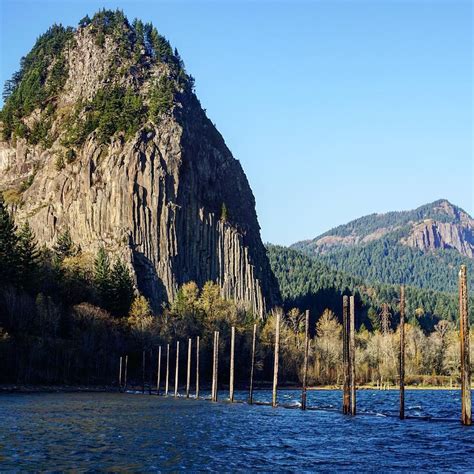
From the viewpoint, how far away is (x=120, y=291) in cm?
14500

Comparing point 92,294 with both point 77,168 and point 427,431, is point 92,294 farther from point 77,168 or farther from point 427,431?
point 427,431

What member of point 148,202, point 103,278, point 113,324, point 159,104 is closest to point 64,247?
point 148,202

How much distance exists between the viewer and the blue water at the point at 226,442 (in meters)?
31.0

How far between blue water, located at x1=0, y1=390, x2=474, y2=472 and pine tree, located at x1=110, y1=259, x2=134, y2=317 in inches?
3278

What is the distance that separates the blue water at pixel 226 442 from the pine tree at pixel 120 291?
273 feet

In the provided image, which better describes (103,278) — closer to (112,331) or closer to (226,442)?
(112,331)

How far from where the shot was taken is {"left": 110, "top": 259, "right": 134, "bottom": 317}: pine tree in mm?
143375

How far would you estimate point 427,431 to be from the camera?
150 feet

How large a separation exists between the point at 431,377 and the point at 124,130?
93068 millimetres

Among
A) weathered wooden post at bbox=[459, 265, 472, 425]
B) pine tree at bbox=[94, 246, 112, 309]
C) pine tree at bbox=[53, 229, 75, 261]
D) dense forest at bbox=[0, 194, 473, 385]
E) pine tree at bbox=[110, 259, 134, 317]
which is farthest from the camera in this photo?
pine tree at bbox=[53, 229, 75, 261]

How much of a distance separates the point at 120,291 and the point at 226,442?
353 ft

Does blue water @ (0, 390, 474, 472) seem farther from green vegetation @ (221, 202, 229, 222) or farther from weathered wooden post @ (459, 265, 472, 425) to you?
green vegetation @ (221, 202, 229, 222)

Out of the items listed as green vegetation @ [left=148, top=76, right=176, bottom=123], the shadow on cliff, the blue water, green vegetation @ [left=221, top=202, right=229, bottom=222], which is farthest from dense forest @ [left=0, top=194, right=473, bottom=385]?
the blue water

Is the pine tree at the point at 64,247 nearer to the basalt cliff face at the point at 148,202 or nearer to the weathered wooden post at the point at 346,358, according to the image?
the basalt cliff face at the point at 148,202
